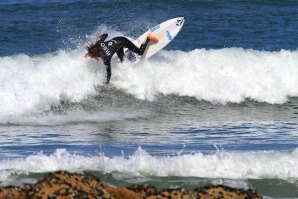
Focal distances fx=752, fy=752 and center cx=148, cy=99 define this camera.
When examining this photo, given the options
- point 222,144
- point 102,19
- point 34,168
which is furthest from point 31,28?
point 34,168

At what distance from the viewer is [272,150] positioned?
12102 millimetres

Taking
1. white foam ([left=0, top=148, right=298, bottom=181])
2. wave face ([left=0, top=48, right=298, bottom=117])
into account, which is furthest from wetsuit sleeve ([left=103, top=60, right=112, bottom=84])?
white foam ([left=0, top=148, right=298, bottom=181])

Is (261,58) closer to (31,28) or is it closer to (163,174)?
(31,28)

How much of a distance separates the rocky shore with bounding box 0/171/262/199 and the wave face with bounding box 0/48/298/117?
9470 millimetres

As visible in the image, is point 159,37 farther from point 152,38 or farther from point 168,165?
point 168,165

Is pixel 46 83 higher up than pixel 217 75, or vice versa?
pixel 46 83

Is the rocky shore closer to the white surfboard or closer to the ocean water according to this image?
the ocean water

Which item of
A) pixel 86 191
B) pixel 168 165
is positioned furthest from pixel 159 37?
pixel 86 191

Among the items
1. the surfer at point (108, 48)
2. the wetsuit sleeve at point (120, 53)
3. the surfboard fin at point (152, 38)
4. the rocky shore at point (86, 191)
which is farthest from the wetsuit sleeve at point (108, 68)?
the rocky shore at point (86, 191)

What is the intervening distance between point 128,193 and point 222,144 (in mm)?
5610

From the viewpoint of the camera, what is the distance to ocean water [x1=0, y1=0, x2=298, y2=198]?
10125mm

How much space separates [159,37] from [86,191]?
1164 cm

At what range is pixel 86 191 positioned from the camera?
24.1ft

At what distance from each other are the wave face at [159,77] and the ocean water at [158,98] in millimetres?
33
